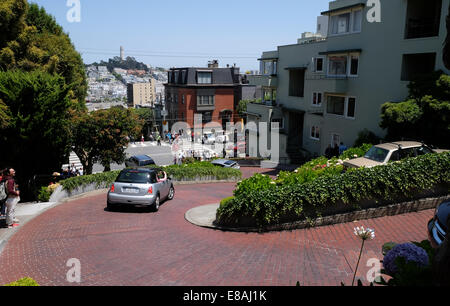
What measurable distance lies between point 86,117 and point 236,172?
32.2ft

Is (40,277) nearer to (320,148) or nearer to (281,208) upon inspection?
(281,208)

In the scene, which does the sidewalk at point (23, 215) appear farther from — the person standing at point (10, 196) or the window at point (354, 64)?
the window at point (354, 64)

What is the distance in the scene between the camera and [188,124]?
6200 cm

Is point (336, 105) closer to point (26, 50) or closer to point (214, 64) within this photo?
point (26, 50)

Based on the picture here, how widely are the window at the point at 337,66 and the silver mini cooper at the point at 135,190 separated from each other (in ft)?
63.3

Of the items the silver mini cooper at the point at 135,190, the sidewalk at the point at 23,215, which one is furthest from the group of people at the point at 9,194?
the silver mini cooper at the point at 135,190

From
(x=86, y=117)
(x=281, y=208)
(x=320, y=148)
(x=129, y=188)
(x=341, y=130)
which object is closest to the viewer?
(x=281, y=208)

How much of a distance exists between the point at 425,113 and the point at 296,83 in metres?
18.8

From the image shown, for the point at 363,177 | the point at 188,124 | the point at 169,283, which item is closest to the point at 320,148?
the point at 363,177

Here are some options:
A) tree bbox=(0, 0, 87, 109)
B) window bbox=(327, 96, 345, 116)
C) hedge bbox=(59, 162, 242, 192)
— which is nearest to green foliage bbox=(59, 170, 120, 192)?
hedge bbox=(59, 162, 242, 192)

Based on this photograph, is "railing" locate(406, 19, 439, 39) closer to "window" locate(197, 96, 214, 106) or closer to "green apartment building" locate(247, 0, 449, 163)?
"green apartment building" locate(247, 0, 449, 163)

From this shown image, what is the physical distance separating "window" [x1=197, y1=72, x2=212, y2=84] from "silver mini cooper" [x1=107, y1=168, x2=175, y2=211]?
51.1m

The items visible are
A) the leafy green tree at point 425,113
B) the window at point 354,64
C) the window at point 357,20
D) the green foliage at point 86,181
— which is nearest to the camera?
the green foliage at point 86,181

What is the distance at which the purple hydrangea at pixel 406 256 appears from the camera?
3.03 metres
